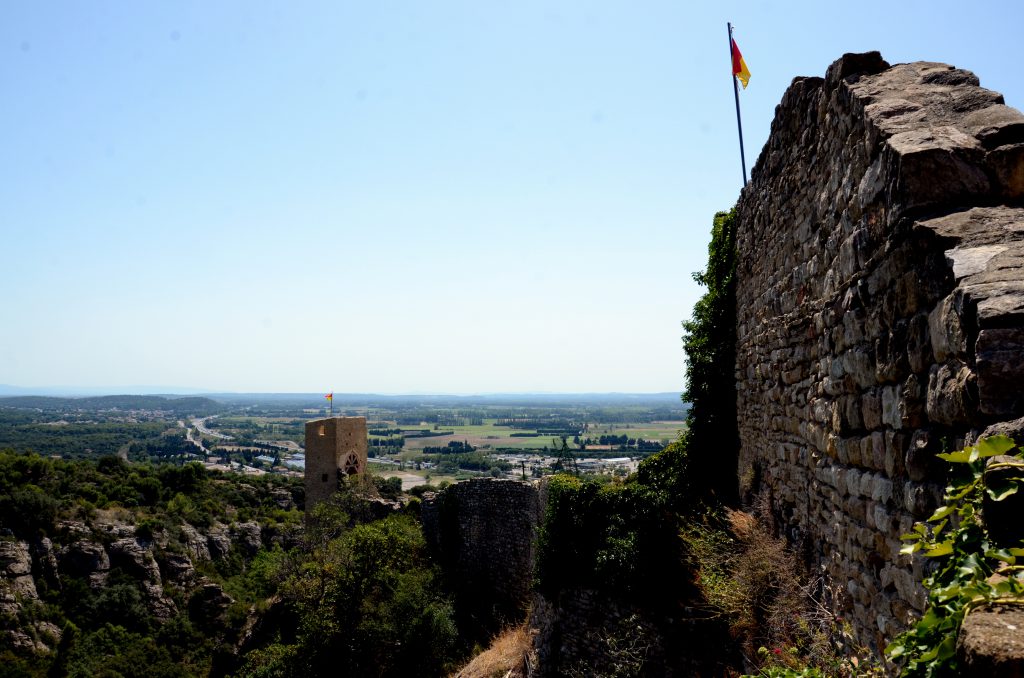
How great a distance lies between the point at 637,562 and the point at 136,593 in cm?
2113

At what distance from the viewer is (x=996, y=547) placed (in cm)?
210

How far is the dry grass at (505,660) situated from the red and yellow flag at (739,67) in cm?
945

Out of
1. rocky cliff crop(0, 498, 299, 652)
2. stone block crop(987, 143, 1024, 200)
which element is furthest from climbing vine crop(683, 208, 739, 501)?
rocky cliff crop(0, 498, 299, 652)

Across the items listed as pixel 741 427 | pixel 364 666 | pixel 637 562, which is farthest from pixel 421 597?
pixel 741 427

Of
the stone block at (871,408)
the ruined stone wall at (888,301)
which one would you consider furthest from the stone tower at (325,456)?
the stone block at (871,408)

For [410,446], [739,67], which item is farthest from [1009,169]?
[410,446]

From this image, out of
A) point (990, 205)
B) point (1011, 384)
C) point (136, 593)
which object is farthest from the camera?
point (136, 593)

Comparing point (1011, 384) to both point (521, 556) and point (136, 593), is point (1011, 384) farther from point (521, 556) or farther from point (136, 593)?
point (136, 593)

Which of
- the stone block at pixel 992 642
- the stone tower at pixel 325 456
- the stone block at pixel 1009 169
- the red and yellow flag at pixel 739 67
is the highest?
the red and yellow flag at pixel 739 67

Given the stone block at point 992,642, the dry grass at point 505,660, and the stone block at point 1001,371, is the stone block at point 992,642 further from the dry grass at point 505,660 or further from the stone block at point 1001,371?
the dry grass at point 505,660

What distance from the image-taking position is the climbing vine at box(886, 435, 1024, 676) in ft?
6.03

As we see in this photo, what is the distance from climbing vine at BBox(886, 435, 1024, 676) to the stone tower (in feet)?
80.2

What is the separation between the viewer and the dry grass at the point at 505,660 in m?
11.2

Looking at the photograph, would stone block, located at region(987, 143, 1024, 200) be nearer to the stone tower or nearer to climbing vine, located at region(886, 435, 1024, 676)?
climbing vine, located at region(886, 435, 1024, 676)
